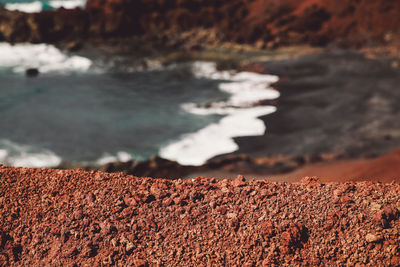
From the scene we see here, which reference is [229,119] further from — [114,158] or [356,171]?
[356,171]

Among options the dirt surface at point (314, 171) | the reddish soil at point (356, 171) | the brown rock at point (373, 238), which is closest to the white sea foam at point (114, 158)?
the dirt surface at point (314, 171)

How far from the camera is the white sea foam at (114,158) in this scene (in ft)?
16.5

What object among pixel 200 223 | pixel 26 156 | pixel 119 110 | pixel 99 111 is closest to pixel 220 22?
pixel 119 110

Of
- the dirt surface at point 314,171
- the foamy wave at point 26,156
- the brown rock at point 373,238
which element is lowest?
the dirt surface at point 314,171

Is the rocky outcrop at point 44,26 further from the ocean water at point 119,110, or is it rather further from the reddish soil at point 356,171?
the reddish soil at point 356,171

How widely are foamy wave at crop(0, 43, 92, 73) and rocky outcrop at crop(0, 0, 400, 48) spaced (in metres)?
0.53

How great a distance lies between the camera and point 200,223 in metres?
2.04

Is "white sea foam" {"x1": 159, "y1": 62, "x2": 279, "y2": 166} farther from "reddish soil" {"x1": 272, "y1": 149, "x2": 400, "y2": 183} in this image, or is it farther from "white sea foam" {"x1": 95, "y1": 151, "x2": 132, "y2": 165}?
"reddish soil" {"x1": 272, "y1": 149, "x2": 400, "y2": 183}

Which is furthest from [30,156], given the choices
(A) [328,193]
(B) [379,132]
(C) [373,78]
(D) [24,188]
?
(C) [373,78]

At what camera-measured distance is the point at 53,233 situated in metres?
2.10

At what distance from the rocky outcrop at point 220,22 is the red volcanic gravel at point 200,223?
331 inches

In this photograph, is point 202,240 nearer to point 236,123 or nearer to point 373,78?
point 236,123

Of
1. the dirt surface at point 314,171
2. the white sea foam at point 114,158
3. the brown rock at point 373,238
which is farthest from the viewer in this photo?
the white sea foam at point 114,158

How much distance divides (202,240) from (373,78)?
7.01 meters
